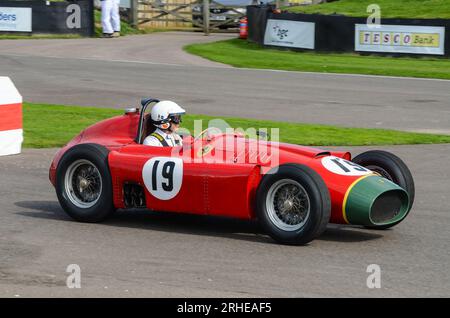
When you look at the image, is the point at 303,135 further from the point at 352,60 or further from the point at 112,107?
the point at 352,60

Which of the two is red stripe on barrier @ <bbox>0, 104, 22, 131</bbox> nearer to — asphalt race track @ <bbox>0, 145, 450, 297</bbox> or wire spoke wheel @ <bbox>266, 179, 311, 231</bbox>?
asphalt race track @ <bbox>0, 145, 450, 297</bbox>

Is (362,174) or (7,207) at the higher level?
(362,174)

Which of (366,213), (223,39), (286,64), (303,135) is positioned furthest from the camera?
(223,39)

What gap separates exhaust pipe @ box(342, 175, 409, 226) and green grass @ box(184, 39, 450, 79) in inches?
686

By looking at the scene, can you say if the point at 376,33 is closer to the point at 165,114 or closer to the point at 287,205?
the point at 165,114

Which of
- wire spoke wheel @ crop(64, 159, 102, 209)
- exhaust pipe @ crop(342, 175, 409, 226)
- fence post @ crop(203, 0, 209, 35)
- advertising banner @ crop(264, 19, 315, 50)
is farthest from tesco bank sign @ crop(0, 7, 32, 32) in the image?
exhaust pipe @ crop(342, 175, 409, 226)

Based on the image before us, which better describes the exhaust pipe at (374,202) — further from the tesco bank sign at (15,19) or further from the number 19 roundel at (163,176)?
the tesco bank sign at (15,19)

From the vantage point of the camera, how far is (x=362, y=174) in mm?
8414

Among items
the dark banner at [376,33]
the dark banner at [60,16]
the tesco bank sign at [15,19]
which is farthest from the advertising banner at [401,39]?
the tesco bank sign at [15,19]

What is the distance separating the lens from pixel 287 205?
8219mm

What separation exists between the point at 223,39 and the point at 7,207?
26.3 metres

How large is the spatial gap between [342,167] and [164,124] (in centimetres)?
193
